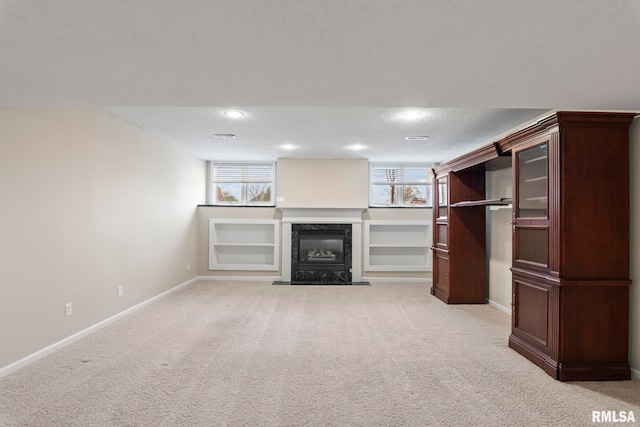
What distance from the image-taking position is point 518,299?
3.04m

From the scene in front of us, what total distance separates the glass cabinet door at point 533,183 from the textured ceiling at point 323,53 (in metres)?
0.49

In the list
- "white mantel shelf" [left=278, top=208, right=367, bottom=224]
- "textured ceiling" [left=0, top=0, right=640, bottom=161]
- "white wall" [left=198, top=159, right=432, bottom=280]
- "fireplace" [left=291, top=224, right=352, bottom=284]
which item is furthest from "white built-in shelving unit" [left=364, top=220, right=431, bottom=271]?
"textured ceiling" [left=0, top=0, right=640, bottom=161]

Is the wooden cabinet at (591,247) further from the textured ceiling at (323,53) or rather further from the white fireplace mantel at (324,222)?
the white fireplace mantel at (324,222)

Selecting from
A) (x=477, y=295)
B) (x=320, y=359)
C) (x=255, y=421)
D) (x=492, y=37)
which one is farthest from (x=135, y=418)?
(x=477, y=295)

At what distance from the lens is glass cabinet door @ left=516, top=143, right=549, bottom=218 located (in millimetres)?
2736

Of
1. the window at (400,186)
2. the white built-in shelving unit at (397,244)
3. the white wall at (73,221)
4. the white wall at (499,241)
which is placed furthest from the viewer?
the window at (400,186)

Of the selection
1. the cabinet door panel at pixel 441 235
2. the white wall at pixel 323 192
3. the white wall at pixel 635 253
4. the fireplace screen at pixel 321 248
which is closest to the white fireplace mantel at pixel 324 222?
the white wall at pixel 323 192

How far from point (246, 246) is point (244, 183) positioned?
1.38 metres

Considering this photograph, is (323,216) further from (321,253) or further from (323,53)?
(323,53)

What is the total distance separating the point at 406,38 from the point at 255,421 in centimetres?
224

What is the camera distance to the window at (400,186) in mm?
6957

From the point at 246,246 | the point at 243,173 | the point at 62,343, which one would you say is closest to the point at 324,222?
the point at 246,246

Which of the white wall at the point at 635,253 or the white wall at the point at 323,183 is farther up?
the white wall at the point at 323,183

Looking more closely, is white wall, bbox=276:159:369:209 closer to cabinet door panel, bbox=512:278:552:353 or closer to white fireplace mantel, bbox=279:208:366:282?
white fireplace mantel, bbox=279:208:366:282
